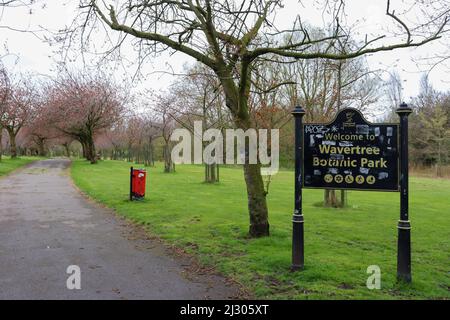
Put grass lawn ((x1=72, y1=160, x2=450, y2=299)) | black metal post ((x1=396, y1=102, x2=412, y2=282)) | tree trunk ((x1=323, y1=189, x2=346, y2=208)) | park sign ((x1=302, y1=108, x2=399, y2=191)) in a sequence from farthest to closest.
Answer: tree trunk ((x1=323, y1=189, x2=346, y2=208)), park sign ((x1=302, y1=108, x2=399, y2=191)), black metal post ((x1=396, y1=102, x2=412, y2=282)), grass lawn ((x1=72, y1=160, x2=450, y2=299))

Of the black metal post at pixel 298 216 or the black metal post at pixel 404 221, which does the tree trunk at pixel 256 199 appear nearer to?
the black metal post at pixel 298 216

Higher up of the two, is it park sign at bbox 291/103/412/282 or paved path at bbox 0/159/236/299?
park sign at bbox 291/103/412/282

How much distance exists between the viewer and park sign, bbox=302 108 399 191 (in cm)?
593

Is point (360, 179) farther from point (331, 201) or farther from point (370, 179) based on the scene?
point (331, 201)

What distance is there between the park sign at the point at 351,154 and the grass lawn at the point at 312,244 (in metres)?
1.29

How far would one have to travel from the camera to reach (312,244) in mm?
8023

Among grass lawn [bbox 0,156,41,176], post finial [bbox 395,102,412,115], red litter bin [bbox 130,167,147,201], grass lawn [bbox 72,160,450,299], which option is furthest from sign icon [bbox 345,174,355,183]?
grass lawn [bbox 0,156,41,176]

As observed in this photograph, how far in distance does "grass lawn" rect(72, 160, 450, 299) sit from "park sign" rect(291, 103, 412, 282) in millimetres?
439

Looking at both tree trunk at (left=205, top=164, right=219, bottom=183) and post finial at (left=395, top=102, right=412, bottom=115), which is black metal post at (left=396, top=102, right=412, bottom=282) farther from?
tree trunk at (left=205, top=164, right=219, bottom=183)

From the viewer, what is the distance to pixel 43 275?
579cm

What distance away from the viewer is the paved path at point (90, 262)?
17.0ft

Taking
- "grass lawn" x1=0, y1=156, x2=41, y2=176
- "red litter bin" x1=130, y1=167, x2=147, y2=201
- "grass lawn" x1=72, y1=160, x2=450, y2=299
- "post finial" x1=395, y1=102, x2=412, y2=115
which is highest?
"post finial" x1=395, y1=102, x2=412, y2=115

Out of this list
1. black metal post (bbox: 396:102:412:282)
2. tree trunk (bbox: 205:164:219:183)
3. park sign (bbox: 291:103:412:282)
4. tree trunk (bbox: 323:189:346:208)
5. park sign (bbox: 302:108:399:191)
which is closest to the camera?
black metal post (bbox: 396:102:412:282)

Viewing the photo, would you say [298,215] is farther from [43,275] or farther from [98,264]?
[43,275]
